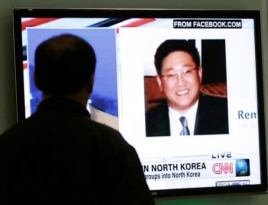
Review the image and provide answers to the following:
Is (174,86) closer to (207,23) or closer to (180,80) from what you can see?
(180,80)

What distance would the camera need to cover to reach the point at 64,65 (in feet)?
5.49

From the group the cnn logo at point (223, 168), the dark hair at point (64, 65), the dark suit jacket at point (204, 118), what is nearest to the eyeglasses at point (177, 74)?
the dark suit jacket at point (204, 118)

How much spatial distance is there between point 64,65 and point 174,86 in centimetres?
134

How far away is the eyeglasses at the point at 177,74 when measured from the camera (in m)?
2.95

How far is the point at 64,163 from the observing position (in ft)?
5.35

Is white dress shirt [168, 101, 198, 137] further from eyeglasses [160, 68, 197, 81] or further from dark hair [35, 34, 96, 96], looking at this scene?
dark hair [35, 34, 96, 96]

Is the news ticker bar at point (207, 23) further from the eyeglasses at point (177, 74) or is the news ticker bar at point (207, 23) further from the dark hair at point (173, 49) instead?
the eyeglasses at point (177, 74)

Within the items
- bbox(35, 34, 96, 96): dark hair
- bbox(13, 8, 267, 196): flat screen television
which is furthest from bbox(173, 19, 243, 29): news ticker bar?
bbox(35, 34, 96, 96): dark hair

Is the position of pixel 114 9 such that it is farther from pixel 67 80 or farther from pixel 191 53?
pixel 67 80

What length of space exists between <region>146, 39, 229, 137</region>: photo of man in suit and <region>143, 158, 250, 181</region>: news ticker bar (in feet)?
0.46

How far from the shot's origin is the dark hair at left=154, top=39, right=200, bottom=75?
2.93 metres

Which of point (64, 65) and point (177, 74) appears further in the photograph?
point (177, 74)

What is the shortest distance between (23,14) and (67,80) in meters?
1.19

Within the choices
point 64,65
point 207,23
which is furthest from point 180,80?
point 64,65
